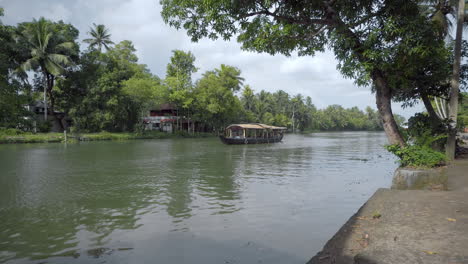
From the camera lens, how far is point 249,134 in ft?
114

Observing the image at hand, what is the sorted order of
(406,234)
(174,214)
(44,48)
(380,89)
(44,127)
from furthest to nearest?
(44,127)
(44,48)
(380,89)
(174,214)
(406,234)

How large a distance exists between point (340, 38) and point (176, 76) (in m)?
38.8

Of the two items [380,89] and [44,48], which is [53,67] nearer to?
[44,48]

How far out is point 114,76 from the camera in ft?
125

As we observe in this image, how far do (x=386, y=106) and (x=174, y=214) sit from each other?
664 centimetres

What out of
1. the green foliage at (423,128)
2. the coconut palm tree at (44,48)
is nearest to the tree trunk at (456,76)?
the green foliage at (423,128)

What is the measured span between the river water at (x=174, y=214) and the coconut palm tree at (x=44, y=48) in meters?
25.5

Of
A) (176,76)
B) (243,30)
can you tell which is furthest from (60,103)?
(243,30)

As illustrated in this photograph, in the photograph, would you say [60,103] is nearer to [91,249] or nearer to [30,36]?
[30,36]

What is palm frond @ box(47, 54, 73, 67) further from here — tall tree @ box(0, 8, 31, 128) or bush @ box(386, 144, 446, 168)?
bush @ box(386, 144, 446, 168)

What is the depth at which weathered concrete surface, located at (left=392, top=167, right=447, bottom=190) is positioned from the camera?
760 centimetres

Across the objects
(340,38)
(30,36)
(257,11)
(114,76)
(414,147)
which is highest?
(30,36)

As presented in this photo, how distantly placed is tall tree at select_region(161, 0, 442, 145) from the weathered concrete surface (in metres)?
1.37

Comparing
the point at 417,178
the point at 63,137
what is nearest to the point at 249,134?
the point at 63,137
